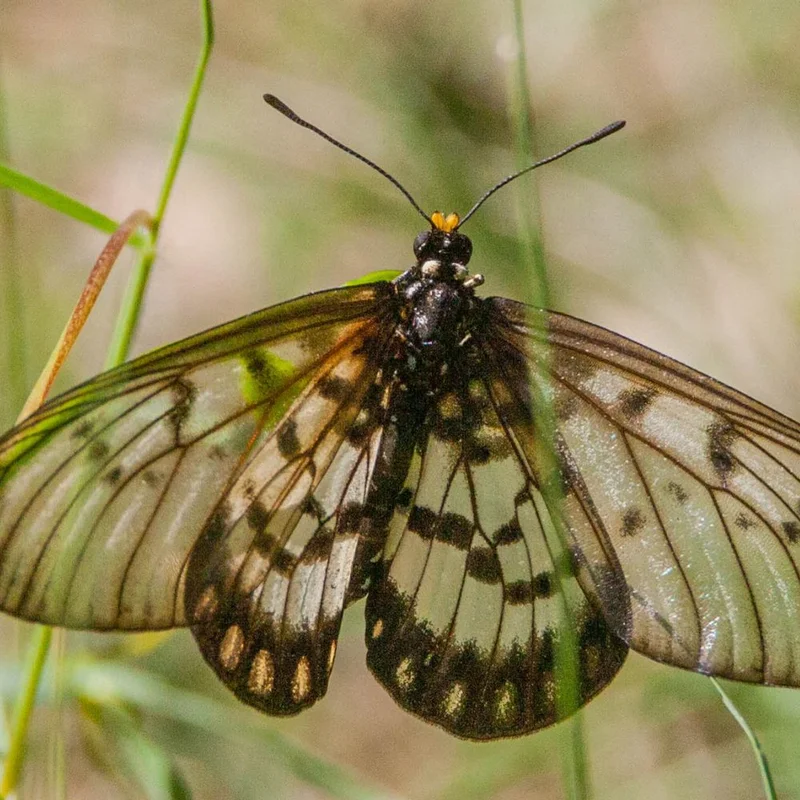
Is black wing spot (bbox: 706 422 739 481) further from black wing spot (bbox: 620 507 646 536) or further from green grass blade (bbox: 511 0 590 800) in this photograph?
green grass blade (bbox: 511 0 590 800)

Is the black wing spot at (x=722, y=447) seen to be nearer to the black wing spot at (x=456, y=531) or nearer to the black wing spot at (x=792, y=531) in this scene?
the black wing spot at (x=792, y=531)

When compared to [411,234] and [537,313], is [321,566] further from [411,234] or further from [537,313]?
[411,234]

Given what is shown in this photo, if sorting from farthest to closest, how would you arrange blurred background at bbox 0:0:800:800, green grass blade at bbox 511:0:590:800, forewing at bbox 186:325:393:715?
1. blurred background at bbox 0:0:800:800
2. forewing at bbox 186:325:393:715
3. green grass blade at bbox 511:0:590:800

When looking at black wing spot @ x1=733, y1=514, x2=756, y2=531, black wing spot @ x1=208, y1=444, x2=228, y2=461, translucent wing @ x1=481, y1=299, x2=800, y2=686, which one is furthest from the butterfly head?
black wing spot @ x1=733, y1=514, x2=756, y2=531

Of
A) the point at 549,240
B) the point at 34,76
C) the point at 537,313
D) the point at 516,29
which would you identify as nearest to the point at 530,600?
the point at 537,313

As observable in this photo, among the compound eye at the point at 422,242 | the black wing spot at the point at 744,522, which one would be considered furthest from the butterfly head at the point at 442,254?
the black wing spot at the point at 744,522

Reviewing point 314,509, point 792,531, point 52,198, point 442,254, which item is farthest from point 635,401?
point 52,198

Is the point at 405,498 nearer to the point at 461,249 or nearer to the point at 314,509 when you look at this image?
the point at 314,509
